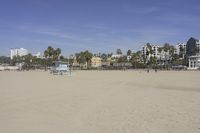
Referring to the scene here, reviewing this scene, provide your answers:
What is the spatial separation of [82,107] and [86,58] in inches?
4692

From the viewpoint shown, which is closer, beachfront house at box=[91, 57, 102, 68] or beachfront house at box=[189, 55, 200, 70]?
beachfront house at box=[189, 55, 200, 70]

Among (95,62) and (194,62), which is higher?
(194,62)

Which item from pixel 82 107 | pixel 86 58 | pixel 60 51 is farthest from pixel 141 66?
pixel 82 107

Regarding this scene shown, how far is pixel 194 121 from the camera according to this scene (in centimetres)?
947

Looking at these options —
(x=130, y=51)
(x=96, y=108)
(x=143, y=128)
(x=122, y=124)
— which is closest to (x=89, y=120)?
(x=122, y=124)

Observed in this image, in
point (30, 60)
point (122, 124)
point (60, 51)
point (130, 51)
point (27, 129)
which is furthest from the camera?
point (130, 51)

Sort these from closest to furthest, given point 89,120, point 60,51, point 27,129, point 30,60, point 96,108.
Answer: point 27,129 → point 89,120 → point 96,108 → point 60,51 → point 30,60

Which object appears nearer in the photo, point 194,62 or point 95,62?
point 194,62

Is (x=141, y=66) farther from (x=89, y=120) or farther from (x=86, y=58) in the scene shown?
(x=89, y=120)

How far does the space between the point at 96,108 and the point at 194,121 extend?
399 cm

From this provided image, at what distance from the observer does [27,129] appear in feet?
27.0

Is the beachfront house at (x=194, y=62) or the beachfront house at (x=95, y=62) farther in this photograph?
the beachfront house at (x=95, y=62)

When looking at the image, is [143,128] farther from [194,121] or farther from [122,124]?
[194,121]

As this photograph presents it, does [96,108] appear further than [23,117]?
Yes
